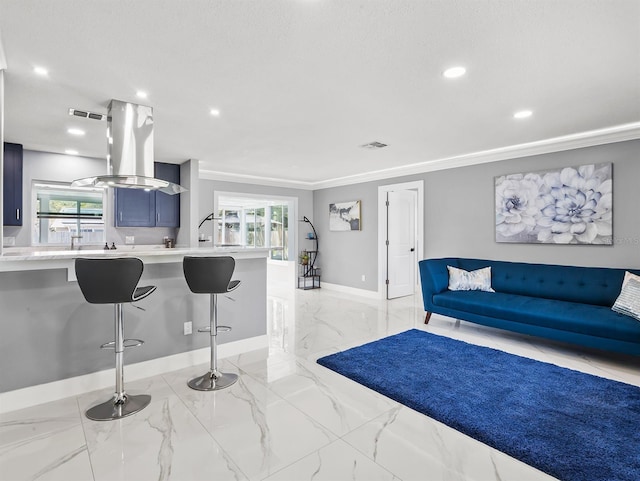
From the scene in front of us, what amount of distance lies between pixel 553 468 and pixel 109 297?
2874 millimetres

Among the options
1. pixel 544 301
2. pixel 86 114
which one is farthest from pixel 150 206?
pixel 544 301

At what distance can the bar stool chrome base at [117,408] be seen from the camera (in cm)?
230

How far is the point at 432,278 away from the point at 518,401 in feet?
7.37

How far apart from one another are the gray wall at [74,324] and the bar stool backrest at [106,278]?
49 centimetres

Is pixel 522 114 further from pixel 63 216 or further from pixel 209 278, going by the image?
pixel 63 216

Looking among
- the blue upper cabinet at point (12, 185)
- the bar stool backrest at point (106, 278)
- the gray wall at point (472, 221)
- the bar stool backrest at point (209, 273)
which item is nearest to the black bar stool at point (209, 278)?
the bar stool backrest at point (209, 273)

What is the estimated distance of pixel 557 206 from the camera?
4234 millimetres

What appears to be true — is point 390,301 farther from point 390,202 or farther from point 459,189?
point 459,189

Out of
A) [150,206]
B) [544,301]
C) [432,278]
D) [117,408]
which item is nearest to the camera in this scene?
[117,408]

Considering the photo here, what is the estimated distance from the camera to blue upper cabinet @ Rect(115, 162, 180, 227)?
5.13m

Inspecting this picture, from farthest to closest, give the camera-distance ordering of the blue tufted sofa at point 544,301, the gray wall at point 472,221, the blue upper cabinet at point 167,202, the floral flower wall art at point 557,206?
the blue upper cabinet at point 167,202 → the floral flower wall art at point 557,206 → the gray wall at point 472,221 → the blue tufted sofa at point 544,301

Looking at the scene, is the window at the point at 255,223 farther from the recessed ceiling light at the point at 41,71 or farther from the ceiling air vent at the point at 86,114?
the recessed ceiling light at the point at 41,71

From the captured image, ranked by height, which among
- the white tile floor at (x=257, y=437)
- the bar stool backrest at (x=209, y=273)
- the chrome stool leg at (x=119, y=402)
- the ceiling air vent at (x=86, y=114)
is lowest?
the white tile floor at (x=257, y=437)

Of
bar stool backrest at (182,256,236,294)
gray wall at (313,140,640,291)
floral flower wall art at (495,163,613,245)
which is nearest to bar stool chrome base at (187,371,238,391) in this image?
bar stool backrest at (182,256,236,294)
